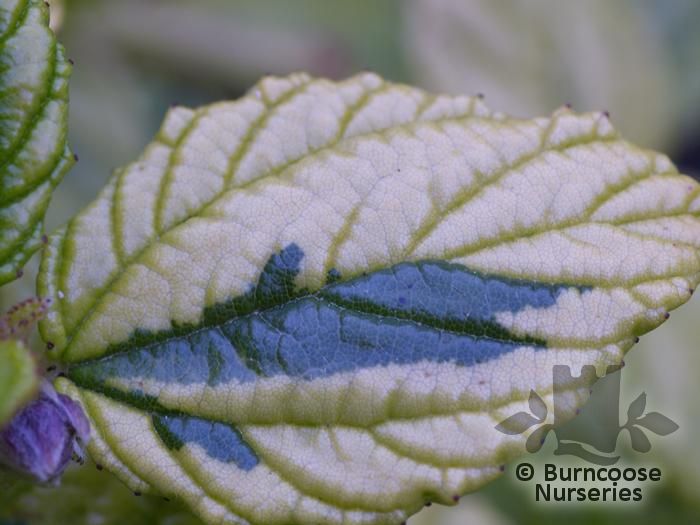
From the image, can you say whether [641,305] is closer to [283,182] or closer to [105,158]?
[283,182]

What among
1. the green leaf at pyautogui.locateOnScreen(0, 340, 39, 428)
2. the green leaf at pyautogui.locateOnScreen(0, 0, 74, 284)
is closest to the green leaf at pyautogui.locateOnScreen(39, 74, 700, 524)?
the green leaf at pyautogui.locateOnScreen(0, 0, 74, 284)

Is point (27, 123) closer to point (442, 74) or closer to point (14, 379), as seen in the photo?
point (14, 379)

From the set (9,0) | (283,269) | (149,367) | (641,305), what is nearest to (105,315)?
(149,367)

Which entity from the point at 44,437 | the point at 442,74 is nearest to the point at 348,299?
the point at 44,437

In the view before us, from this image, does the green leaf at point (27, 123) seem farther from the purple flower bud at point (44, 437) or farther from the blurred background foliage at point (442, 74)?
the blurred background foliage at point (442, 74)

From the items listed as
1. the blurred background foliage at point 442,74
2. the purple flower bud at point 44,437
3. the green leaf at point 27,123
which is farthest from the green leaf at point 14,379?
the blurred background foliage at point 442,74

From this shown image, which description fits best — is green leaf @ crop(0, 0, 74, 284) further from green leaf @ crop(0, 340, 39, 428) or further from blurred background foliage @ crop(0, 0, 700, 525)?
blurred background foliage @ crop(0, 0, 700, 525)
